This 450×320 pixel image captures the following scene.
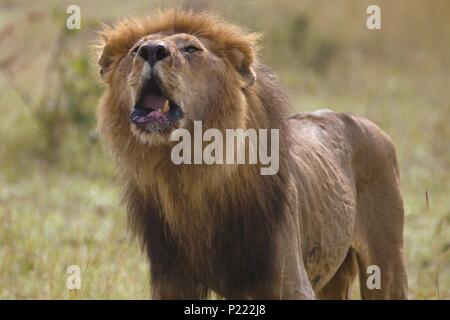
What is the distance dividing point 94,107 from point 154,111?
21.3 feet

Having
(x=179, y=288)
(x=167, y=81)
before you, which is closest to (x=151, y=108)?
(x=167, y=81)

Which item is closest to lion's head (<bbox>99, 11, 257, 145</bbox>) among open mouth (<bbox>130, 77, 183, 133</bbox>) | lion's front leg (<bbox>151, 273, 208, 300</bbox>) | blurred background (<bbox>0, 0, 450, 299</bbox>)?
open mouth (<bbox>130, 77, 183, 133</bbox>)

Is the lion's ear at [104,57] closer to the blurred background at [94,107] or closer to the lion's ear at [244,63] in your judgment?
the blurred background at [94,107]

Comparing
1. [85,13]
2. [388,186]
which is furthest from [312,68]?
[388,186]

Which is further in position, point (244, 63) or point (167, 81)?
point (244, 63)

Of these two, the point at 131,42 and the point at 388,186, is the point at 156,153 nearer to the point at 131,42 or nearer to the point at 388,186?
the point at 131,42

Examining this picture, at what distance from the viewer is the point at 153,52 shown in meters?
4.18

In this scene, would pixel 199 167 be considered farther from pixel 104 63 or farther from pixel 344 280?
Answer: pixel 344 280

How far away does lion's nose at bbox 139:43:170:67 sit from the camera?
4.18m

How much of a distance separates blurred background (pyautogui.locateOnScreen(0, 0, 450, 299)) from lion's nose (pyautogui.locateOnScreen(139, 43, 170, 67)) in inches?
29.4

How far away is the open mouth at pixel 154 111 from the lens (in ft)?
14.1

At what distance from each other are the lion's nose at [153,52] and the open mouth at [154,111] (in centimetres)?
11

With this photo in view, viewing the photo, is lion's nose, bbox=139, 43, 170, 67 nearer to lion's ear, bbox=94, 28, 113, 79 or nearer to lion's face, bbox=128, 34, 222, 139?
lion's face, bbox=128, 34, 222, 139
